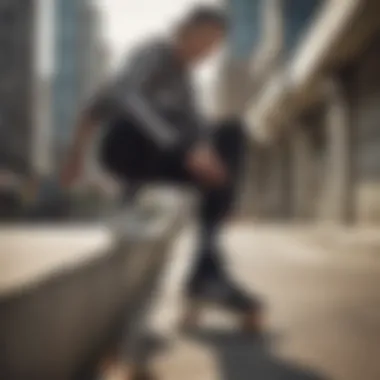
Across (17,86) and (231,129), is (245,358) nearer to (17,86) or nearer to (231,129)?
(231,129)

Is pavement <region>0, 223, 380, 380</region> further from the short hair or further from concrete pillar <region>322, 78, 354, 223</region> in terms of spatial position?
the short hair

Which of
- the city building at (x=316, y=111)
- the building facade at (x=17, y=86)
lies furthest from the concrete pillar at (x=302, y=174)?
the building facade at (x=17, y=86)

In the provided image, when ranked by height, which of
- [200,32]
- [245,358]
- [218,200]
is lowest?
[245,358]

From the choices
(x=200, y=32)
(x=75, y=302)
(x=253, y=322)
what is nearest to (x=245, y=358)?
(x=253, y=322)

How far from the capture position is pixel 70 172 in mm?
553

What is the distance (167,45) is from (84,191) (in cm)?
13

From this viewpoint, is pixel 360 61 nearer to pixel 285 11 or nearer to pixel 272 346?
pixel 285 11

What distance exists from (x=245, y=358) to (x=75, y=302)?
0.51ft

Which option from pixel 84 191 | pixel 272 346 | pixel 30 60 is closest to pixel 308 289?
pixel 272 346

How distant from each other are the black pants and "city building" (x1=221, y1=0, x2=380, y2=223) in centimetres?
2

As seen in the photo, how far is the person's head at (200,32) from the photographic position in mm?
521

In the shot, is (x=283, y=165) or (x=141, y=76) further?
(x=283, y=165)

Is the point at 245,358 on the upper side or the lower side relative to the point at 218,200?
lower

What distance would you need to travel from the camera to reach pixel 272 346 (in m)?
0.60
